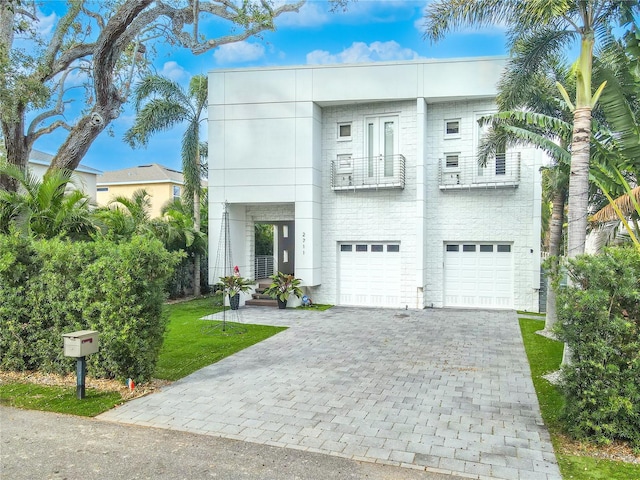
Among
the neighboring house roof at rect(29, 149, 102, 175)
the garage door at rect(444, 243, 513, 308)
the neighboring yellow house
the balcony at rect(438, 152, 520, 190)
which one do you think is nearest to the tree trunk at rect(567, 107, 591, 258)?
the balcony at rect(438, 152, 520, 190)

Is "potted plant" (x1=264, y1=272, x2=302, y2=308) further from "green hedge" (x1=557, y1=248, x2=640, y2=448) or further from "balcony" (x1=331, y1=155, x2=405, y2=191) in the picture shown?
"green hedge" (x1=557, y1=248, x2=640, y2=448)

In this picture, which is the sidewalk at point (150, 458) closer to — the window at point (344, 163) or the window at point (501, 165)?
the window at point (344, 163)

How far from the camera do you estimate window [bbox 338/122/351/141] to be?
15578mm

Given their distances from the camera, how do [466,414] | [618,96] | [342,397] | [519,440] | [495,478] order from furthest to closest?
[618,96] → [342,397] → [466,414] → [519,440] → [495,478]

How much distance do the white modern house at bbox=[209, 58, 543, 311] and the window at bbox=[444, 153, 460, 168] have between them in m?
0.10

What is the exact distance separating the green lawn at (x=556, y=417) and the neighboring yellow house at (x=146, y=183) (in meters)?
25.9

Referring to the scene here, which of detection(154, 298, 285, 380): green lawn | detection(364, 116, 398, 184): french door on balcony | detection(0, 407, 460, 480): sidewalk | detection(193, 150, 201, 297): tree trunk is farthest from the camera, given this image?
detection(193, 150, 201, 297): tree trunk

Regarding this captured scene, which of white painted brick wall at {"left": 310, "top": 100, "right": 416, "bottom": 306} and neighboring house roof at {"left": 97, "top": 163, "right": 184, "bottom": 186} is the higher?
neighboring house roof at {"left": 97, "top": 163, "right": 184, "bottom": 186}

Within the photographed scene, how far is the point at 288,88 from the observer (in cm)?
1492

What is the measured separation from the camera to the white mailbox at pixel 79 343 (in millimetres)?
5953

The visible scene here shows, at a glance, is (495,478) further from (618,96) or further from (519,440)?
(618,96)

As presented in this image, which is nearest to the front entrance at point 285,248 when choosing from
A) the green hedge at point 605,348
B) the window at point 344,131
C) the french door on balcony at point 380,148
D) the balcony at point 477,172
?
the window at point 344,131

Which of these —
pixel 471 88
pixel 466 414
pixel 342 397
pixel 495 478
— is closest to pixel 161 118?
pixel 471 88

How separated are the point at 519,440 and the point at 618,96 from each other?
240 inches
